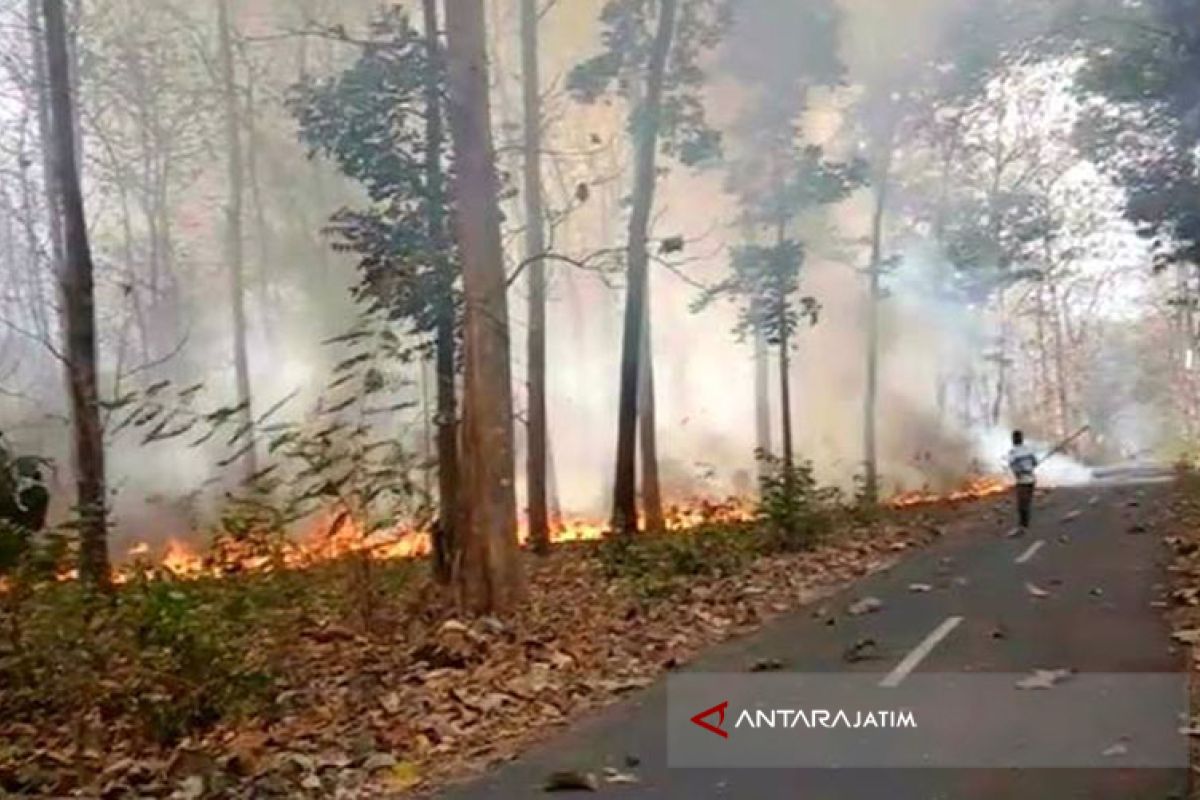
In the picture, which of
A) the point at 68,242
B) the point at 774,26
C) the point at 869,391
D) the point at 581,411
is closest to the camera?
the point at 68,242

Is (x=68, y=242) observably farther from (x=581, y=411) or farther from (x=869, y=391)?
(x=581, y=411)

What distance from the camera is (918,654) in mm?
10445

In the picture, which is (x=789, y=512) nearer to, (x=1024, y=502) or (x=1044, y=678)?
(x=1024, y=502)

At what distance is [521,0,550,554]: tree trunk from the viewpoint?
70.8 feet

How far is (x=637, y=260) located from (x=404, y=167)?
595cm

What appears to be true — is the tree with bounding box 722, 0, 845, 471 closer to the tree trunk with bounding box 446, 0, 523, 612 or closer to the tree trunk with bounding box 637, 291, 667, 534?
the tree trunk with bounding box 637, 291, 667, 534

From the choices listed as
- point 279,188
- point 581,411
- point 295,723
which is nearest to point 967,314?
point 581,411

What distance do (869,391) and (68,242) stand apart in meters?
27.0

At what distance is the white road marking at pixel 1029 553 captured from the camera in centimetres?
1739

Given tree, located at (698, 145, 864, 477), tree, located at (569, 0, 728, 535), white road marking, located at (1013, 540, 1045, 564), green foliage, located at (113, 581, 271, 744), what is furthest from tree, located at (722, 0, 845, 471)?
green foliage, located at (113, 581, 271, 744)

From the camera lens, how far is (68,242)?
1411 centimetres

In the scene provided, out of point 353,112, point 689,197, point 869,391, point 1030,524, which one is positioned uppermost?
point 689,197

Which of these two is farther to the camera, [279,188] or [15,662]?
[279,188]

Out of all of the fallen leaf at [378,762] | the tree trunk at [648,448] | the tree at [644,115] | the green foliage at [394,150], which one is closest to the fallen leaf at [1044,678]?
the fallen leaf at [378,762]
